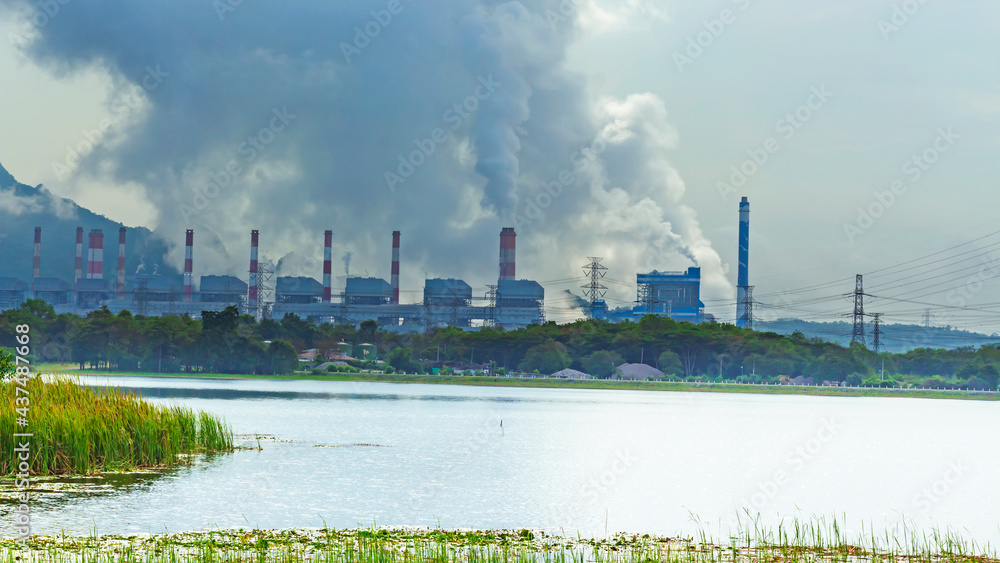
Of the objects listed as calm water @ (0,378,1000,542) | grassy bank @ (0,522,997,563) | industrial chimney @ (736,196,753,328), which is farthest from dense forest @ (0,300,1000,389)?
grassy bank @ (0,522,997,563)

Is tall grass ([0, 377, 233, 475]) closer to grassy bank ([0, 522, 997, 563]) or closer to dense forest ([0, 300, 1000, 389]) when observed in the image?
grassy bank ([0, 522, 997, 563])

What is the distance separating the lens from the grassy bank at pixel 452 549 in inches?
677

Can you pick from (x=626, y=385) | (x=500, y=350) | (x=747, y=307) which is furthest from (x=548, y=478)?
(x=747, y=307)

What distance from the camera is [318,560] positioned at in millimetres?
17016

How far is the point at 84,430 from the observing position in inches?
1033

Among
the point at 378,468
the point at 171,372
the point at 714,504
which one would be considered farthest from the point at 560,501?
the point at 171,372

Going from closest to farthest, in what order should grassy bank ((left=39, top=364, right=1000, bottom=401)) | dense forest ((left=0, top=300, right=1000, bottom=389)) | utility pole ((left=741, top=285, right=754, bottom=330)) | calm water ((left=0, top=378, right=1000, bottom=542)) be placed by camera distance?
calm water ((left=0, top=378, right=1000, bottom=542))
grassy bank ((left=39, top=364, right=1000, bottom=401))
dense forest ((left=0, top=300, right=1000, bottom=389))
utility pole ((left=741, top=285, right=754, bottom=330))

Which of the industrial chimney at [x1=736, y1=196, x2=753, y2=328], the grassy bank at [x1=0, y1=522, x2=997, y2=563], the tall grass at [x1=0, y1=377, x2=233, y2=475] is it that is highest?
the industrial chimney at [x1=736, y1=196, x2=753, y2=328]

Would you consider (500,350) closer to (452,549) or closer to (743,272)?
(743,272)

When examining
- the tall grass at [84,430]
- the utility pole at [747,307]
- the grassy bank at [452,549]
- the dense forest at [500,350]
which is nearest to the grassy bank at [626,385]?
the dense forest at [500,350]

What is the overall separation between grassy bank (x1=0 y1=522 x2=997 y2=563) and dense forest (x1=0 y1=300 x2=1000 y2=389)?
114 m

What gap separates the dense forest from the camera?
429ft

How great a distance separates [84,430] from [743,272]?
178010 mm

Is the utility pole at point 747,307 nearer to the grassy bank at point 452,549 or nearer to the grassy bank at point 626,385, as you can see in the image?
the grassy bank at point 626,385
